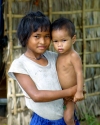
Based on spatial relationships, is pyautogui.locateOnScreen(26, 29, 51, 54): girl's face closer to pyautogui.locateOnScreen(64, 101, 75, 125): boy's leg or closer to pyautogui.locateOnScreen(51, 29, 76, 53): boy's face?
pyautogui.locateOnScreen(51, 29, 76, 53): boy's face

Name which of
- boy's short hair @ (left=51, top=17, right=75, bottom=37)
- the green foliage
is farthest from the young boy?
the green foliage

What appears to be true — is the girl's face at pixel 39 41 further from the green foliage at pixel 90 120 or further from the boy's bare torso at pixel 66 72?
the green foliage at pixel 90 120

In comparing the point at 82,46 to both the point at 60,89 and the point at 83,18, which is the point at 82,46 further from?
the point at 60,89

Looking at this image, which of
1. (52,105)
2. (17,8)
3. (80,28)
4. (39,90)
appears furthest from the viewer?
(80,28)

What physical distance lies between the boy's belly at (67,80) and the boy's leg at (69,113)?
13cm

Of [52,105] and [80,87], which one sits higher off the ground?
[80,87]

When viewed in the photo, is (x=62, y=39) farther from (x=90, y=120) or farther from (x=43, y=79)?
(x=90, y=120)

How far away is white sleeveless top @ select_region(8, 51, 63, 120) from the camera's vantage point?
2.20m

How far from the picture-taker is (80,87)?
7.13 feet

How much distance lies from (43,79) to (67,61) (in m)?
0.23

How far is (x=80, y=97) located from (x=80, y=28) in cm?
260

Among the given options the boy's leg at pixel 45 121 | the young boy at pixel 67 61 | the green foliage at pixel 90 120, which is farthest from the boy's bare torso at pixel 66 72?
the green foliage at pixel 90 120

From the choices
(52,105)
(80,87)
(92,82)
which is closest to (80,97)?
(80,87)

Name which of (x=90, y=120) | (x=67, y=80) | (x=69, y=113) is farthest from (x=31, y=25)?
(x=90, y=120)
